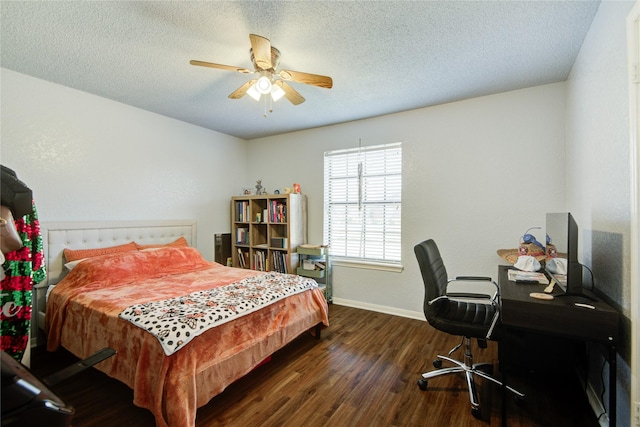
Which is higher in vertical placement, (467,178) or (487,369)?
(467,178)

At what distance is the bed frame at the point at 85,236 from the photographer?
2.59 m

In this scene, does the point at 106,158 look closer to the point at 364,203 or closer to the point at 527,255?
the point at 364,203

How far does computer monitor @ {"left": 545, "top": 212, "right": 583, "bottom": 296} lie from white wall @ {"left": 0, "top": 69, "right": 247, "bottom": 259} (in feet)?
13.0

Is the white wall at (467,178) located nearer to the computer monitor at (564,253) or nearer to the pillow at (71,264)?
the computer monitor at (564,253)

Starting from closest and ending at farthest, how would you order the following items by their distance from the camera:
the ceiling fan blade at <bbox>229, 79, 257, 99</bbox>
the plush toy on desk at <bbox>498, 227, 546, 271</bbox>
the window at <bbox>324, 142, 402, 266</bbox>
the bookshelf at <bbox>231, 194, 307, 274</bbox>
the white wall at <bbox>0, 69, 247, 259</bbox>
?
the ceiling fan blade at <bbox>229, 79, 257, 99</bbox>, the plush toy on desk at <bbox>498, 227, 546, 271</bbox>, the white wall at <bbox>0, 69, 247, 259</bbox>, the window at <bbox>324, 142, 402, 266</bbox>, the bookshelf at <bbox>231, 194, 307, 274</bbox>

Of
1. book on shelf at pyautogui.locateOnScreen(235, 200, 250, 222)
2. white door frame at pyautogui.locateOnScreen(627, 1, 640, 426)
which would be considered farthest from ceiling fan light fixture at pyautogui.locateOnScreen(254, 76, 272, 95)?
book on shelf at pyautogui.locateOnScreen(235, 200, 250, 222)

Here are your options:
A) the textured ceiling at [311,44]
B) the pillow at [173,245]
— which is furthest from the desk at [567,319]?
the pillow at [173,245]

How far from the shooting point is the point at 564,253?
1848 millimetres

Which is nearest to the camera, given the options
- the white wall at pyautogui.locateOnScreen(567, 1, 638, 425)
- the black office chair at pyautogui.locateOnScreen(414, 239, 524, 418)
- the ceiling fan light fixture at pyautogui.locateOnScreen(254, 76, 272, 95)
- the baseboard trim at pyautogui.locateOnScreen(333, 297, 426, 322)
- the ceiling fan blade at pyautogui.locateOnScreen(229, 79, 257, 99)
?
the white wall at pyautogui.locateOnScreen(567, 1, 638, 425)

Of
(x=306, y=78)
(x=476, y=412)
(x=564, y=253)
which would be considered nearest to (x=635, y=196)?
(x=564, y=253)

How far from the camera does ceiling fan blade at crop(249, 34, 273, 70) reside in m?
1.65

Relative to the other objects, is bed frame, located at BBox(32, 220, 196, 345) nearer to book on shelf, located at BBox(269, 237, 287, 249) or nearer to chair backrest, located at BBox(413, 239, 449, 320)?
book on shelf, located at BBox(269, 237, 287, 249)

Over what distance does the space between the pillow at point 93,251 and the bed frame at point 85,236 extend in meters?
0.07

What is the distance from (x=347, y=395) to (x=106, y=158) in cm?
334
